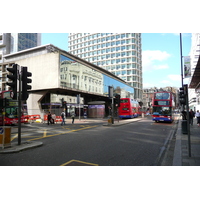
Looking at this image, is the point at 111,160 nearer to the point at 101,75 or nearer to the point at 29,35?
the point at 101,75

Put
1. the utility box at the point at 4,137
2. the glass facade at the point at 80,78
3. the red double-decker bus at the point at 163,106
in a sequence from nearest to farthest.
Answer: the utility box at the point at 4,137 → the red double-decker bus at the point at 163,106 → the glass facade at the point at 80,78

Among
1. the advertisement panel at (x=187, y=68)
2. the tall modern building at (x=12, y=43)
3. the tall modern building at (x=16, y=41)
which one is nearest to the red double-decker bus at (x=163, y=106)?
the advertisement panel at (x=187, y=68)

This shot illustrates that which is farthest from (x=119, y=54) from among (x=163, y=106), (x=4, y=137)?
(x=4, y=137)

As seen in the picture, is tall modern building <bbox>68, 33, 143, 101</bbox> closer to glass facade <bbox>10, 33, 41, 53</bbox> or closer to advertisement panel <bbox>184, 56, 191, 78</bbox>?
glass facade <bbox>10, 33, 41, 53</bbox>

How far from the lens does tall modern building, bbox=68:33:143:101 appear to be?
8075 cm

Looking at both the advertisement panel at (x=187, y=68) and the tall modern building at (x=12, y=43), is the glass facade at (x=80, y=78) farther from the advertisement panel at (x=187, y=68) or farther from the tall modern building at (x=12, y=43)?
the tall modern building at (x=12, y=43)

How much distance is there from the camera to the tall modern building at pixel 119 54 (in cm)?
8075

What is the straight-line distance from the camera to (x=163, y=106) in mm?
19453

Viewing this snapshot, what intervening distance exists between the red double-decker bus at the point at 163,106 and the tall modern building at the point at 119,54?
2372 inches

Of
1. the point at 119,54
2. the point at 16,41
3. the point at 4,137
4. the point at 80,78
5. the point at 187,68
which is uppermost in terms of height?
the point at 16,41

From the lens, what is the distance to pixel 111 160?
537 cm

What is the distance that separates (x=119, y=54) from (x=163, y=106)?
67.0 meters

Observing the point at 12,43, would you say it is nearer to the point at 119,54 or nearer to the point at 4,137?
the point at 119,54
